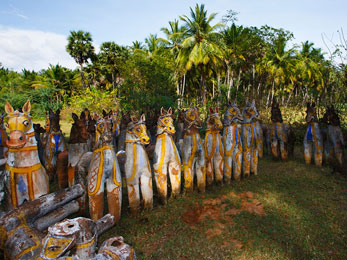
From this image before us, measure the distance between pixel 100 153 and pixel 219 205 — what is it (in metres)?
2.71

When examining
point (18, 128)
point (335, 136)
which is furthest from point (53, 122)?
point (335, 136)

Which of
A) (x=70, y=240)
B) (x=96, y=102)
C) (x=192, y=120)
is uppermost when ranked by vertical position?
(x=96, y=102)

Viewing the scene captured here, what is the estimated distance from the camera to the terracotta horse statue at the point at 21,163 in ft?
10.6

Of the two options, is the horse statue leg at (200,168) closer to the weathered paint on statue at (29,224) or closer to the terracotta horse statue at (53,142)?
the weathered paint on statue at (29,224)

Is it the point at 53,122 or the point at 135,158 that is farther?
the point at 53,122

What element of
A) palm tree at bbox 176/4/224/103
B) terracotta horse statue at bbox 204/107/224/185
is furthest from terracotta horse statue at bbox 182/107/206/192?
palm tree at bbox 176/4/224/103

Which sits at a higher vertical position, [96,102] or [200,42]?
[200,42]

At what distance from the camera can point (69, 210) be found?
3676 mm

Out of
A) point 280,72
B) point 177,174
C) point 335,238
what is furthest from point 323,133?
point 280,72

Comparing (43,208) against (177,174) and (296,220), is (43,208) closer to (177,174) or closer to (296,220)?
(177,174)

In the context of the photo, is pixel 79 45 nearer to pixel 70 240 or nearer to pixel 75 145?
pixel 75 145

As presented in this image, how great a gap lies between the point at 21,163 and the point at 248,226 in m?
3.80

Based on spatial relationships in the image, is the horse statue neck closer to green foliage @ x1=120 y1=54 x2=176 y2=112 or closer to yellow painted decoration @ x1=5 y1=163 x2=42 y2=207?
yellow painted decoration @ x1=5 y1=163 x2=42 y2=207

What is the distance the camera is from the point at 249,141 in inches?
243
